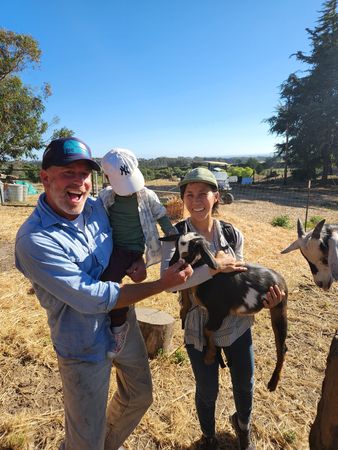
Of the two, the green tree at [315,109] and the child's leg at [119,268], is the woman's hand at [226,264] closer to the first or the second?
the child's leg at [119,268]

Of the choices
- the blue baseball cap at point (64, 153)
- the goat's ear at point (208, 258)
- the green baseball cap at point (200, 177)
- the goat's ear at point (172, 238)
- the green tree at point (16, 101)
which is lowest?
the goat's ear at point (208, 258)

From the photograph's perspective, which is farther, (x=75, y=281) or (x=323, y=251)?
(x=323, y=251)

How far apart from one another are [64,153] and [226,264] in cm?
129

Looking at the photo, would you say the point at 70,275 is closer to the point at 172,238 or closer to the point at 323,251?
the point at 172,238

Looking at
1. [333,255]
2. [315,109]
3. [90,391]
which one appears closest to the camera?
[90,391]

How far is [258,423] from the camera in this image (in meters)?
3.06

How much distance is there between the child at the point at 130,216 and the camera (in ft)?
7.63

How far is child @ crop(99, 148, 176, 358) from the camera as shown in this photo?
91.6 inches

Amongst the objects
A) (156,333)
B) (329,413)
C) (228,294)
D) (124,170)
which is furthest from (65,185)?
(156,333)

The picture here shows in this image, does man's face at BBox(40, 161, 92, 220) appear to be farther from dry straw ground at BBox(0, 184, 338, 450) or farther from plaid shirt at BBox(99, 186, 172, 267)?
dry straw ground at BBox(0, 184, 338, 450)

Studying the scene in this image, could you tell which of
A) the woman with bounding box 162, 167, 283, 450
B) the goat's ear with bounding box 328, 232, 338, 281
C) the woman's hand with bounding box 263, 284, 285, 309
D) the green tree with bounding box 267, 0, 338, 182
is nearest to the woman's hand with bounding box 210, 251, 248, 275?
the woman with bounding box 162, 167, 283, 450

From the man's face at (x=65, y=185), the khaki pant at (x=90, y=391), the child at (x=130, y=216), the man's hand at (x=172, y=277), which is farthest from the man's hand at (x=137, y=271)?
the man's face at (x=65, y=185)

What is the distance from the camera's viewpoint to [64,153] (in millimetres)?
1766

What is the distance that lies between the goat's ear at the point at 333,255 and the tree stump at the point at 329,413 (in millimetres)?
967
